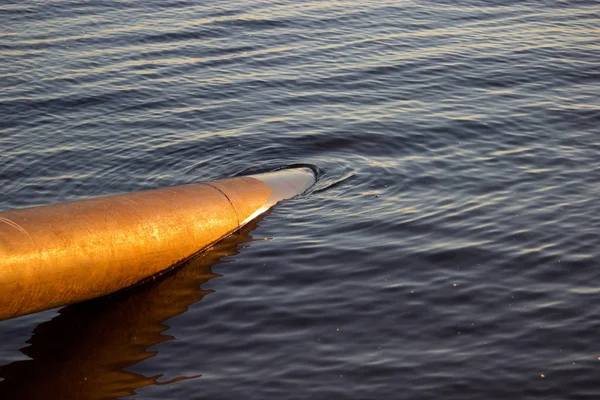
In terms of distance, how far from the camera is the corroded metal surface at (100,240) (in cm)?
836

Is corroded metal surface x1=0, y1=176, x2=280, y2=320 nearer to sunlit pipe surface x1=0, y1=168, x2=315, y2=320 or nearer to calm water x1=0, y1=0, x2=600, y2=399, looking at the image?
sunlit pipe surface x1=0, y1=168, x2=315, y2=320

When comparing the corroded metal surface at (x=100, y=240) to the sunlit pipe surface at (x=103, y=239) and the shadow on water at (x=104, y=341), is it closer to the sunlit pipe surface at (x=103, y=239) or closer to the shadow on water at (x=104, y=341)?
the sunlit pipe surface at (x=103, y=239)

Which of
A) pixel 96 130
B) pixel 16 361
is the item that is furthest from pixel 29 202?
pixel 16 361

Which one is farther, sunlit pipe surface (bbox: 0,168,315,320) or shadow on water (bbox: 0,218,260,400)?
sunlit pipe surface (bbox: 0,168,315,320)

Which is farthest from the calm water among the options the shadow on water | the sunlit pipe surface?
the sunlit pipe surface

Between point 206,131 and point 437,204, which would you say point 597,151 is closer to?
point 437,204

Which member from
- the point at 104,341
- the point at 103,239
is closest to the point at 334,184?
the point at 103,239

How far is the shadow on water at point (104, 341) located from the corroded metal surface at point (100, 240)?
0.25 meters

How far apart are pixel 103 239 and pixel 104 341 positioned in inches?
45.6

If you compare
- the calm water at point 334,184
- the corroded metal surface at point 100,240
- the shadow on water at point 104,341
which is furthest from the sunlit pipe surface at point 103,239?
the calm water at point 334,184

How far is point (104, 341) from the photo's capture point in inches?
343

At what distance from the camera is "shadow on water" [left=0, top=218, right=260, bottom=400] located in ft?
25.9

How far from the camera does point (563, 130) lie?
49.1 feet

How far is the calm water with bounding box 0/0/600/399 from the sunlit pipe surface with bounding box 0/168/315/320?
369mm
